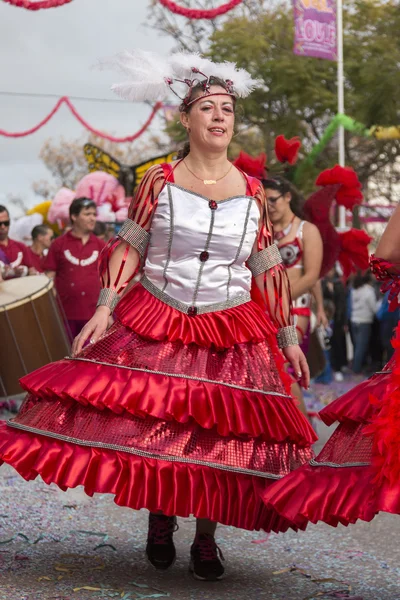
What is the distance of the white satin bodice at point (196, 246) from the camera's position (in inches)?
168

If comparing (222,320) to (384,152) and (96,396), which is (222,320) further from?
(384,152)

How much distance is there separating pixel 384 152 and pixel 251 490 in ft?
67.8

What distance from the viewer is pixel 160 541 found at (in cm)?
422

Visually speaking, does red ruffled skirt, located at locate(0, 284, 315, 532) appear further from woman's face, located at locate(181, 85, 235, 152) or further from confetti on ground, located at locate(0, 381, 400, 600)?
woman's face, located at locate(181, 85, 235, 152)

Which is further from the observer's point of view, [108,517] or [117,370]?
[108,517]

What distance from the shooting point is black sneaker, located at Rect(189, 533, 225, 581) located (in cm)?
413

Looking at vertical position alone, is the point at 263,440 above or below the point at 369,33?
below

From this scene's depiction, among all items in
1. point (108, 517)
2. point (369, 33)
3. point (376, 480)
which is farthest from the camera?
point (369, 33)

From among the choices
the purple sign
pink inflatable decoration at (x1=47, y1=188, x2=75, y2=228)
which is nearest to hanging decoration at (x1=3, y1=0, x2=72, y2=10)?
pink inflatable decoration at (x1=47, y1=188, x2=75, y2=228)

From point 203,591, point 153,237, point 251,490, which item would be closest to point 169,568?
point 203,591

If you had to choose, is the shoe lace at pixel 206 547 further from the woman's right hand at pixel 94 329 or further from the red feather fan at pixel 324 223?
the red feather fan at pixel 324 223

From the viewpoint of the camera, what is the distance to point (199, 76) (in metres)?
4.46

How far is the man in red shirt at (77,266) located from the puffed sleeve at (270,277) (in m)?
4.57

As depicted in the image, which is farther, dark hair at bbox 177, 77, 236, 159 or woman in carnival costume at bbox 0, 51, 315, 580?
dark hair at bbox 177, 77, 236, 159
